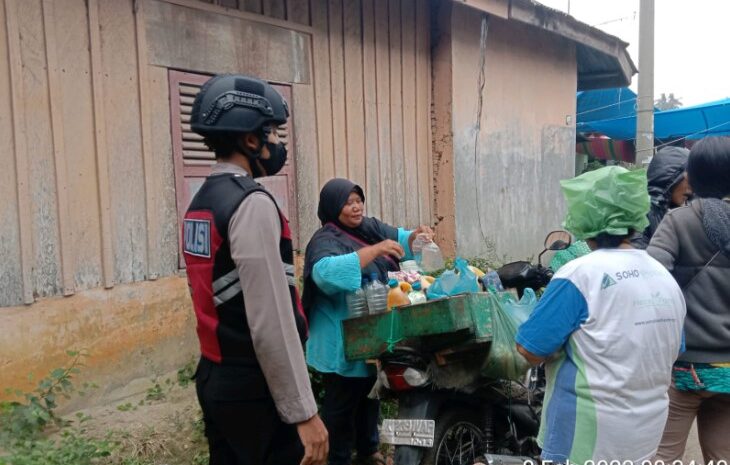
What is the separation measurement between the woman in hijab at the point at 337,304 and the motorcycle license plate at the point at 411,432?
16.8 inches

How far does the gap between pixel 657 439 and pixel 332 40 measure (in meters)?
4.87

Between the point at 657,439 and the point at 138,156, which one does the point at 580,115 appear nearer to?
the point at 138,156

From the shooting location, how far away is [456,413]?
352 cm

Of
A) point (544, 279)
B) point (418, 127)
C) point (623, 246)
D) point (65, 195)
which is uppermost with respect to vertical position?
point (418, 127)

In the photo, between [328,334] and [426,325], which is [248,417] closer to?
[426,325]

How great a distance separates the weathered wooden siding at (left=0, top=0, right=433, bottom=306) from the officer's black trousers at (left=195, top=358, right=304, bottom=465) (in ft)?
8.01

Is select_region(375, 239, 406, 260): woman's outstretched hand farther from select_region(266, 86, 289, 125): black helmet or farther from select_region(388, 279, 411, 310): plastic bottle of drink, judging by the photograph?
select_region(266, 86, 289, 125): black helmet

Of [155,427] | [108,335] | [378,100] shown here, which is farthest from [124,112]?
[378,100]

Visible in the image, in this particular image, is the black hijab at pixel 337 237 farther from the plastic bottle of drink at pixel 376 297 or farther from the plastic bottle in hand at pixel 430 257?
the plastic bottle in hand at pixel 430 257

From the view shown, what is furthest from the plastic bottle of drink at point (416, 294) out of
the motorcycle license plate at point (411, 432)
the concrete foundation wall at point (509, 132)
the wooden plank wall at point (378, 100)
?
the concrete foundation wall at point (509, 132)

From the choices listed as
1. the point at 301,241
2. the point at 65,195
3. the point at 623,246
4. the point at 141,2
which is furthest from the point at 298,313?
the point at 301,241

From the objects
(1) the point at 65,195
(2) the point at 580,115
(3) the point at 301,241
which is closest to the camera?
(1) the point at 65,195

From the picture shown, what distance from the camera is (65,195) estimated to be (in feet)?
13.9

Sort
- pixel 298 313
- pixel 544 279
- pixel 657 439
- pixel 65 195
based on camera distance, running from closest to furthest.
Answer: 1. pixel 298 313
2. pixel 657 439
3. pixel 544 279
4. pixel 65 195
